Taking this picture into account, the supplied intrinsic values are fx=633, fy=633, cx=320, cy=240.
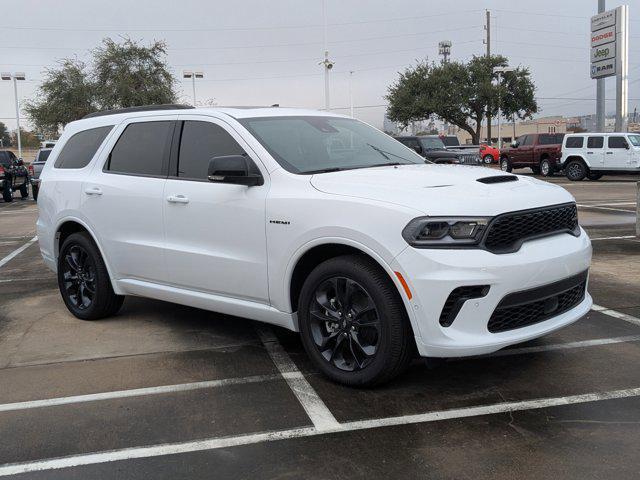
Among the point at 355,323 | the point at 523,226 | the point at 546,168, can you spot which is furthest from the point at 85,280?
the point at 546,168

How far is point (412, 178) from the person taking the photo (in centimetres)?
416

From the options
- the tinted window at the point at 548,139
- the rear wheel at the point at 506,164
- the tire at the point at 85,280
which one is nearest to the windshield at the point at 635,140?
the tinted window at the point at 548,139

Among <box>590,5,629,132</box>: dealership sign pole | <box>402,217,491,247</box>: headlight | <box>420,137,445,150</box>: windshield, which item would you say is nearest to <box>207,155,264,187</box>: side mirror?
<box>402,217,491,247</box>: headlight

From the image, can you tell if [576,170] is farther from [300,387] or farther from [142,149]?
[300,387]

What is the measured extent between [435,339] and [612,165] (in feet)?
77.7

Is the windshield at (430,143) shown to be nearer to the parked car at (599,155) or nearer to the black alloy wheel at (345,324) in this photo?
the parked car at (599,155)

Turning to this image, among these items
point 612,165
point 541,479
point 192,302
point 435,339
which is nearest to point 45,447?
point 192,302

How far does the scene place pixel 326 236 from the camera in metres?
3.95

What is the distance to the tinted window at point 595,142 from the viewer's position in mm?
24844

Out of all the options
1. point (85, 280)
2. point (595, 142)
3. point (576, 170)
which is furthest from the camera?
point (576, 170)

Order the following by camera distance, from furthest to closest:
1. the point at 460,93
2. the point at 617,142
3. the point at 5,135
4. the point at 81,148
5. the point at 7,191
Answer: the point at 5,135, the point at 460,93, the point at 617,142, the point at 7,191, the point at 81,148

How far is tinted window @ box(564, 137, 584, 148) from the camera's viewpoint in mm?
25406

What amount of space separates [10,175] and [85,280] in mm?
19742

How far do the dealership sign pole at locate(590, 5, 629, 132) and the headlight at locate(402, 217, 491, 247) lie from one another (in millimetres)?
31964
